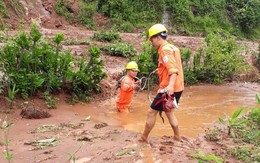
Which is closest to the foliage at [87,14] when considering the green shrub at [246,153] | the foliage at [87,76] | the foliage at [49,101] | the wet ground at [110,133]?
the wet ground at [110,133]

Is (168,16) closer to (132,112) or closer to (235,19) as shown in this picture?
(235,19)

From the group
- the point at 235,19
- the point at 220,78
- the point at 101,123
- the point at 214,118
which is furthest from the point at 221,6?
the point at 101,123

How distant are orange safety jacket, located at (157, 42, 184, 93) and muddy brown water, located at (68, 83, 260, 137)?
3.40ft

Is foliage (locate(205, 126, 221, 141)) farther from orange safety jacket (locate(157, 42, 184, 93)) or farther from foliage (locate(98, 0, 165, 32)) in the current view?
foliage (locate(98, 0, 165, 32))

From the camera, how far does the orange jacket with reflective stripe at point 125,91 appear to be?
702 centimetres

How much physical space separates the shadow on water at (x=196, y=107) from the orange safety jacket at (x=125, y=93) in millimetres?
169

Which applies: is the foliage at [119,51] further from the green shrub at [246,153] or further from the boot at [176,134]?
the green shrub at [246,153]

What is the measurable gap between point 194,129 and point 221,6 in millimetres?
19332

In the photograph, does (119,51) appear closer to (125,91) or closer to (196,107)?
(196,107)

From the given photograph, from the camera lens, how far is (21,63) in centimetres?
639

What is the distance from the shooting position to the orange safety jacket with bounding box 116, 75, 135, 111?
23.0ft

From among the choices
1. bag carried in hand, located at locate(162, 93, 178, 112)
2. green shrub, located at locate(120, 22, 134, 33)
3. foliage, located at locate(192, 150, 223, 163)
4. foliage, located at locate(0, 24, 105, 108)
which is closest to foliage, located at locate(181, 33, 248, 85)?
foliage, located at locate(0, 24, 105, 108)

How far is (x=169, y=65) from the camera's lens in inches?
187

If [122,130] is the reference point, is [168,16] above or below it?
above
